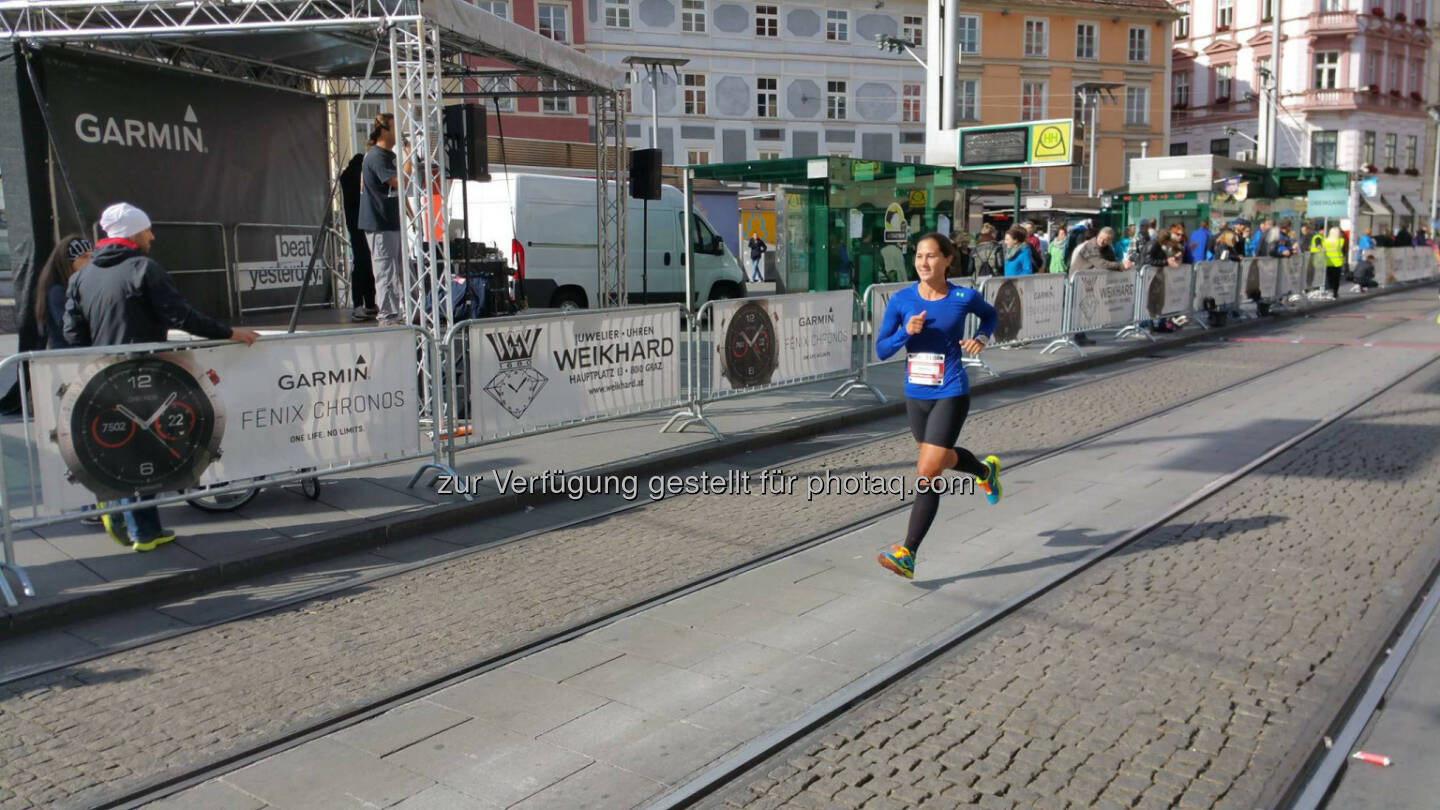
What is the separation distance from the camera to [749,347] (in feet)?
33.2

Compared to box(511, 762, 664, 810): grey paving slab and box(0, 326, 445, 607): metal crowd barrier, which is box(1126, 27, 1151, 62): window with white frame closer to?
box(0, 326, 445, 607): metal crowd barrier

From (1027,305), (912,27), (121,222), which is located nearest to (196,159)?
(121,222)

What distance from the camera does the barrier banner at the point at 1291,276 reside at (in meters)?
23.0

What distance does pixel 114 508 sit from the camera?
596 centimetres

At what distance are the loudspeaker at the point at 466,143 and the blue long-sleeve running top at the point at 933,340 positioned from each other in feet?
16.1

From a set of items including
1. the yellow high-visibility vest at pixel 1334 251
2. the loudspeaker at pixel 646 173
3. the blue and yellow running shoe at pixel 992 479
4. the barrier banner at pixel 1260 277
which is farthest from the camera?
the yellow high-visibility vest at pixel 1334 251

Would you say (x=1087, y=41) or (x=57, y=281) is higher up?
(x=1087, y=41)

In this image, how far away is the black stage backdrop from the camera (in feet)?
34.8

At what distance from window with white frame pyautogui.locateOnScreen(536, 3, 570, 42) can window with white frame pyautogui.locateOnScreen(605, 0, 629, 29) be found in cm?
237

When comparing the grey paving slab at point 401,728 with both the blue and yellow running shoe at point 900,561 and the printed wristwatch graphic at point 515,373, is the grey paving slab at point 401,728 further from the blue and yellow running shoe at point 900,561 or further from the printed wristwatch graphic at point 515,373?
the printed wristwatch graphic at point 515,373

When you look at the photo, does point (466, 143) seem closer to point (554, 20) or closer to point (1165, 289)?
point (1165, 289)

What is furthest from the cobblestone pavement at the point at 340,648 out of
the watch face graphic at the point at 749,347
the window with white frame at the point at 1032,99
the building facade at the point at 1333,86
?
the building facade at the point at 1333,86

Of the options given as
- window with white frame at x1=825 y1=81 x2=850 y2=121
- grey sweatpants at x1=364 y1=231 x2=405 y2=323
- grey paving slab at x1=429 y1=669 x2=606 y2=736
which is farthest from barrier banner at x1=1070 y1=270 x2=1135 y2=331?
window with white frame at x1=825 y1=81 x2=850 y2=121

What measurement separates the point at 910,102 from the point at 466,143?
4522cm
